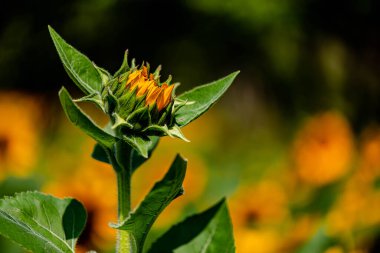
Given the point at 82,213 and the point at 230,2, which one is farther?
the point at 230,2

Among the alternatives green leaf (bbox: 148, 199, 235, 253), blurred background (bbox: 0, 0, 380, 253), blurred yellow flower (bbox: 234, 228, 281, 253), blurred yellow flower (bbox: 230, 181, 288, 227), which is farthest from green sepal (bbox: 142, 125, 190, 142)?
blurred yellow flower (bbox: 230, 181, 288, 227)

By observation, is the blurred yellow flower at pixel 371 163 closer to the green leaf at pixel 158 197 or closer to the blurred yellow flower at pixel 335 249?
the blurred yellow flower at pixel 335 249

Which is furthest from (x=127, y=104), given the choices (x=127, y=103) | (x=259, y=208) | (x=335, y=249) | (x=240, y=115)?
(x=240, y=115)

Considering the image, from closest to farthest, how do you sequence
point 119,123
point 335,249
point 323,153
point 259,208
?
point 119,123, point 335,249, point 259,208, point 323,153

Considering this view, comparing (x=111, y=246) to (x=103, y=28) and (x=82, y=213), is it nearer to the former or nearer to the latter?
(x=82, y=213)

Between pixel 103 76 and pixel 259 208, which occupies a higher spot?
pixel 259 208

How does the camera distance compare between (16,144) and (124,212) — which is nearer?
(124,212)

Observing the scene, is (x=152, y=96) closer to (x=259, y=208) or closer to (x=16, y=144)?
(x=259, y=208)

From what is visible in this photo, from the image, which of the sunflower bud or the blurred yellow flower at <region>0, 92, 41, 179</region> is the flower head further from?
the blurred yellow flower at <region>0, 92, 41, 179</region>

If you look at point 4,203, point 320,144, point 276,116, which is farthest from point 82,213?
point 276,116
